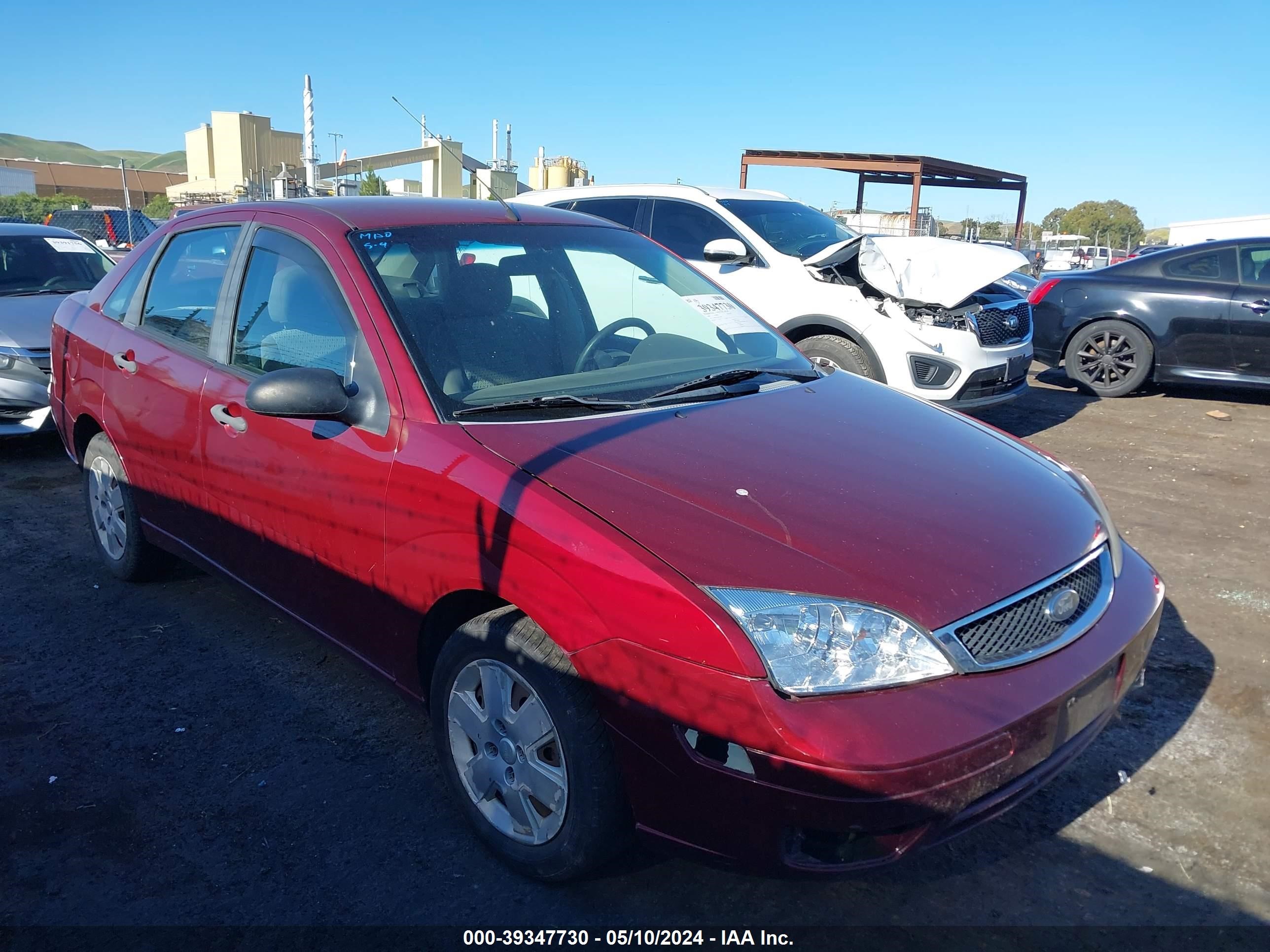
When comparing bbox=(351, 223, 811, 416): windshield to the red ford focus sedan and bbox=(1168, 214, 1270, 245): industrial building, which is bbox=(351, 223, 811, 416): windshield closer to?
the red ford focus sedan

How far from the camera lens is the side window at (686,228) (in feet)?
25.1

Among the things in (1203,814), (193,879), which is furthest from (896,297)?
(193,879)

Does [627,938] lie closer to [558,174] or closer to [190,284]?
[190,284]

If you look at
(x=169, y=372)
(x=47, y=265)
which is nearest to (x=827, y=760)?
(x=169, y=372)

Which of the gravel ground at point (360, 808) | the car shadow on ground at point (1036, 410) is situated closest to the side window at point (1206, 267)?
the car shadow on ground at point (1036, 410)

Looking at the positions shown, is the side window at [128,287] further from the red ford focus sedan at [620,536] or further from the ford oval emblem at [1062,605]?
the ford oval emblem at [1062,605]

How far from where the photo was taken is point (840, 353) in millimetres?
6754

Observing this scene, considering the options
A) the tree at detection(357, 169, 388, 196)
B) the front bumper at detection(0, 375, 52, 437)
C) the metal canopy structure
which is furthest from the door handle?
the tree at detection(357, 169, 388, 196)

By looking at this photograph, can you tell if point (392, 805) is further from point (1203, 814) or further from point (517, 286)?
point (1203, 814)

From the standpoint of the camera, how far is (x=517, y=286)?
10.9 feet

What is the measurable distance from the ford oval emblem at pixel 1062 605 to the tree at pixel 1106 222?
62170 mm

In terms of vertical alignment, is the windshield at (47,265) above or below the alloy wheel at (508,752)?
above

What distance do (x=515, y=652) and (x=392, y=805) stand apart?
843mm

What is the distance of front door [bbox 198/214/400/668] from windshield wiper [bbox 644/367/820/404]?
0.85m
